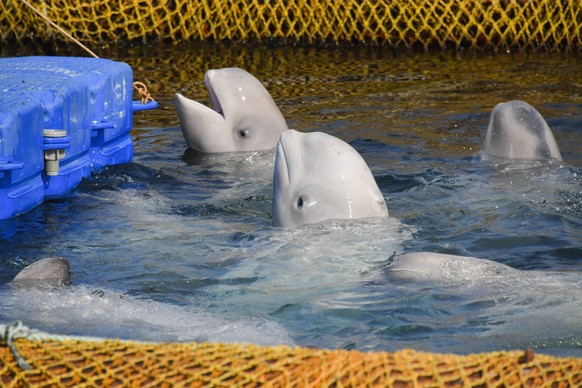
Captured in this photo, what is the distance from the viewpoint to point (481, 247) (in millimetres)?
7316

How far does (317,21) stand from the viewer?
15922mm

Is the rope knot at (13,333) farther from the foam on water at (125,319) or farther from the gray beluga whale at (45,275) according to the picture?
the gray beluga whale at (45,275)

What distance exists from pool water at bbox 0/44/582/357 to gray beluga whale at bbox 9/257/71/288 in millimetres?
86

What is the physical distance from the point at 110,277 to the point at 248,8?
979cm

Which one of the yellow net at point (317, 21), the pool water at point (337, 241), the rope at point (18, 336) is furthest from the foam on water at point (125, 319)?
the yellow net at point (317, 21)

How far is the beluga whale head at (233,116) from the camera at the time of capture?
390 inches

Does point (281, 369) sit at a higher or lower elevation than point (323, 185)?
higher

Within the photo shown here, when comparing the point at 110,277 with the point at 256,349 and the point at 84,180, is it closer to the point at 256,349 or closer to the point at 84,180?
the point at 84,180

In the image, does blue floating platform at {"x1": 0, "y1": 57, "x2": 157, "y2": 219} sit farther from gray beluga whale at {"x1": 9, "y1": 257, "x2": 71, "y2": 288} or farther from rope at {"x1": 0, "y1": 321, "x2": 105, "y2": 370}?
rope at {"x1": 0, "y1": 321, "x2": 105, "y2": 370}

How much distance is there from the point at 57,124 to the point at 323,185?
241cm

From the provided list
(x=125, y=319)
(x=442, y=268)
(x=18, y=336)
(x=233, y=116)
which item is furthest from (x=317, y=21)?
(x=18, y=336)

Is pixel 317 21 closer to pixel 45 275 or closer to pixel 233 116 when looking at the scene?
pixel 233 116

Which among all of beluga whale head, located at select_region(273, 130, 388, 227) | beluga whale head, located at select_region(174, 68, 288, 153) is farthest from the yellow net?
beluga whale head, located at select_region(273, 130, 388, 227)

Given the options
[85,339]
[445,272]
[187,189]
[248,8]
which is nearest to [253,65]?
[248,8]
